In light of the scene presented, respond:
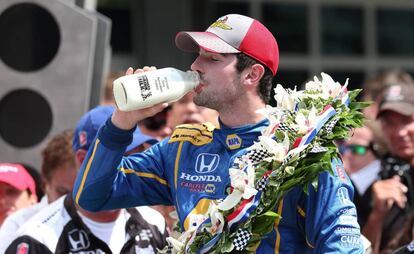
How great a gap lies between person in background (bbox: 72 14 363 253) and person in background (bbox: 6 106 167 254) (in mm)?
643

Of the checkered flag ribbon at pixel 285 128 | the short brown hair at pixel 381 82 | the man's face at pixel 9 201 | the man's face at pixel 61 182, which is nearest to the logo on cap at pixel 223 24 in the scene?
the checkered flag ribbon at pixel 285 128

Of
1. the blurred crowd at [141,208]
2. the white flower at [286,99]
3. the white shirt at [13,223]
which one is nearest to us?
the white flower at [286,99]

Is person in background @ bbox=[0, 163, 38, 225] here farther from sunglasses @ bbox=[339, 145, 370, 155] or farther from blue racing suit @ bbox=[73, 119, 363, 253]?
sunglasses @ bbox=[339, 145, 370, 155]

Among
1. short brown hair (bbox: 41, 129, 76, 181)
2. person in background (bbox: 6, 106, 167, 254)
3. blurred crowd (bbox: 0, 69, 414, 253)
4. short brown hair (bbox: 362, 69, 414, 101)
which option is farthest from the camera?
short brown hair (bbox: 362, 69, 414, 101)

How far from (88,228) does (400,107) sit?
7.91ft

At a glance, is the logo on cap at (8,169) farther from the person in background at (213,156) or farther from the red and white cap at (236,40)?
the red and white cap at (236,40)

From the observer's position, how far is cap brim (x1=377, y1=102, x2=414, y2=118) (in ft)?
22.1

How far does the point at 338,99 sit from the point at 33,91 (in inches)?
90.8

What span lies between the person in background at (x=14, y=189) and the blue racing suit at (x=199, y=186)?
4.50 feet

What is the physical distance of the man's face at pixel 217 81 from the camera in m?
4.42

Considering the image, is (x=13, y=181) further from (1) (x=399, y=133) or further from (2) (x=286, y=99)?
(1) (x=399, y=133)

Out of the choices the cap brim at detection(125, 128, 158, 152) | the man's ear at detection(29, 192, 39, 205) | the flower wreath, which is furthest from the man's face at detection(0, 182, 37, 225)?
the flower wreath

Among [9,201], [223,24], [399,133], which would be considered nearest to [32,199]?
[9,201]

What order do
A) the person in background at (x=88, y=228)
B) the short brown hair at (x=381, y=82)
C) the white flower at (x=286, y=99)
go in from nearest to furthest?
the white flower at (x=286, y=99) < the person in background at (x=88, y=228) < the short brown hair at (x=381, y=82)
